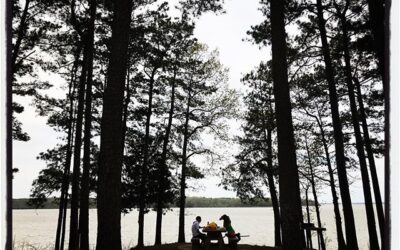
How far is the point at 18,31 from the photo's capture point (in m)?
12.8

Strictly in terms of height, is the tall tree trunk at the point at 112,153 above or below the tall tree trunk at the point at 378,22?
below

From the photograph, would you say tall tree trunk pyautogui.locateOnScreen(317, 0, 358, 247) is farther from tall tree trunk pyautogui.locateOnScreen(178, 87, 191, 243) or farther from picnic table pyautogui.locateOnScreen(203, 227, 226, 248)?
tall tree trunk pyautogui.locateOnScreen(178, 87, 191, 243)

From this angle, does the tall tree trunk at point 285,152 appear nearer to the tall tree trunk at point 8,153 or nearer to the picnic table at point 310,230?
the picnic table at point 310,230

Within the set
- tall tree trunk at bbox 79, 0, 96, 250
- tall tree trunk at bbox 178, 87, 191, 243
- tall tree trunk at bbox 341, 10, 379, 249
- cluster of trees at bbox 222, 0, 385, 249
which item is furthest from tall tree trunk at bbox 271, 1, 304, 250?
tall tree trunk at bbox 178, 87, 191, 243

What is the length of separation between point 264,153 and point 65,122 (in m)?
12.8

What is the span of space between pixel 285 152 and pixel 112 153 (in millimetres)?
3419

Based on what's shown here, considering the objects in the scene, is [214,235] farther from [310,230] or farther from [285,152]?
[285,152]

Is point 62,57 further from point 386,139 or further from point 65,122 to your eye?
point 386,139

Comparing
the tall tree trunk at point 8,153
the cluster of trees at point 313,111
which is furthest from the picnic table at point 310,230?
the tall tree trunk at point 8,153

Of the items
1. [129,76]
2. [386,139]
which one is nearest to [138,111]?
[129,76]

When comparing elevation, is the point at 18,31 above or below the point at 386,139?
above

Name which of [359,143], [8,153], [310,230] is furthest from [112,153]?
[310,230]

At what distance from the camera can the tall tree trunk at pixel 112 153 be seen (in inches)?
237

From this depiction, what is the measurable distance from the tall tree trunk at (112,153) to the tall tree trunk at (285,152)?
3186 millimetres
